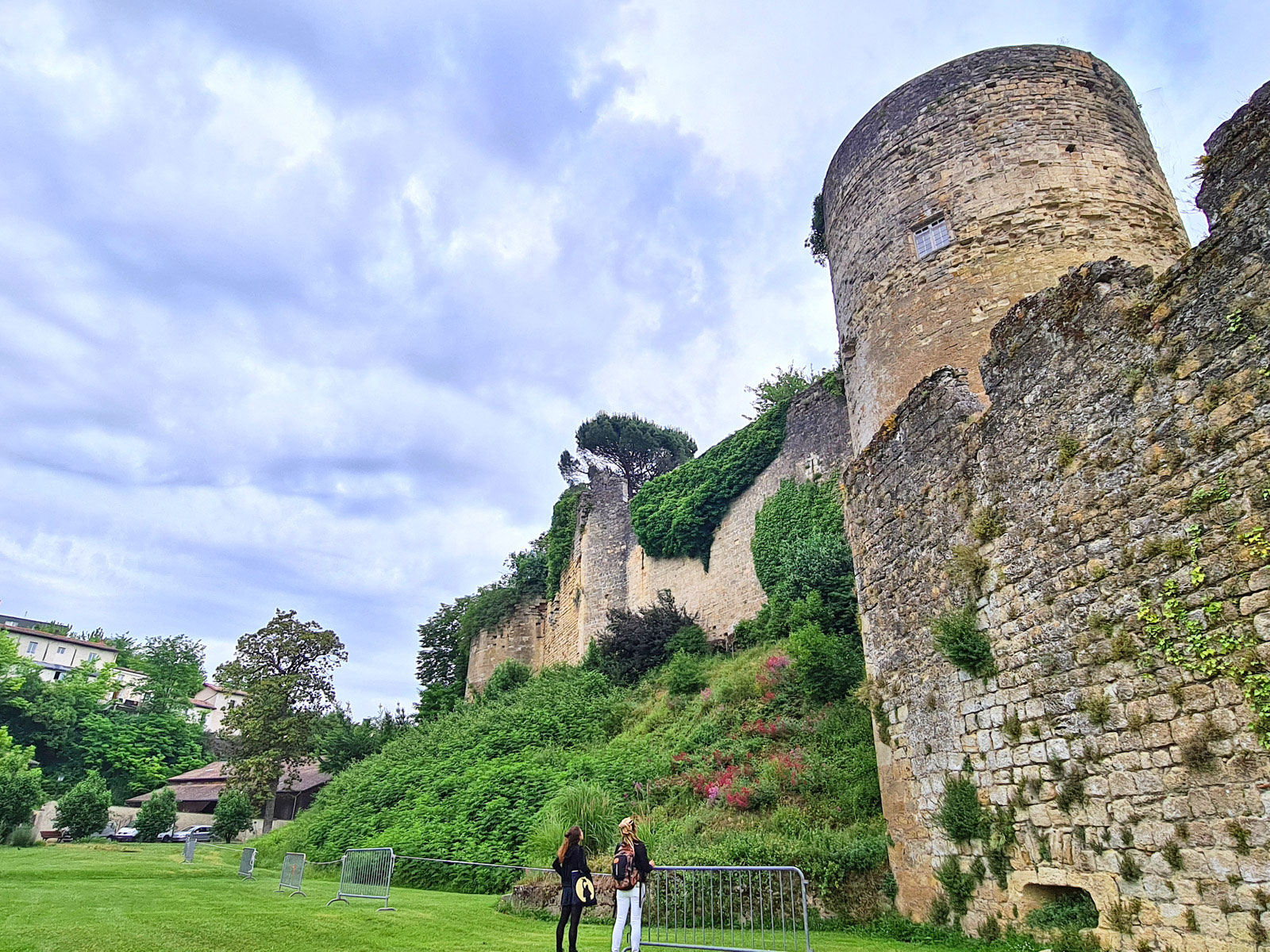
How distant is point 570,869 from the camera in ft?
22.7

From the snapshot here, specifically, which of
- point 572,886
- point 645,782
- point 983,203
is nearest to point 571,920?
point 572,886

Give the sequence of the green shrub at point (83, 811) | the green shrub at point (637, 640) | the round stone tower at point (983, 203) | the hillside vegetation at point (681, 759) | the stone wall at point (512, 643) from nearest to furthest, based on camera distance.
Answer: the hillside vegetation at point (681, 759), the round stone tower at point (983, 203), the green shrub at point (637, 640), the green shrub at point (83, 811), the stone wall at point (512, 643)

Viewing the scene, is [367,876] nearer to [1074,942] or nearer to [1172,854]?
[1074,942]

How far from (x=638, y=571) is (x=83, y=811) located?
22.2 m

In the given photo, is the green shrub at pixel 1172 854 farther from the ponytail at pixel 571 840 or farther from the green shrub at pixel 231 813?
the green shrub at pixel 231 813

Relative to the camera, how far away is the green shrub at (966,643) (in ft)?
20.0

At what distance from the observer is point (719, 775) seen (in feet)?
38.6

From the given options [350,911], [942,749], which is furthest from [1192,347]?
[350,911]

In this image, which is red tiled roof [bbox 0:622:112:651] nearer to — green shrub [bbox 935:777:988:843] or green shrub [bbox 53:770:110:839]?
green shrub [bbox 53:770:110:839]

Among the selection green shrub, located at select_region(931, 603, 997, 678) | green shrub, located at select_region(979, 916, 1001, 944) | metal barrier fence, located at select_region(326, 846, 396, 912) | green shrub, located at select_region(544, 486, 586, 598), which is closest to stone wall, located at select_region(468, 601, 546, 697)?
green shrub, located at select_region(544, 486, 586, 598)

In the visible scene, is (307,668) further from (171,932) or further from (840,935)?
(840,935)

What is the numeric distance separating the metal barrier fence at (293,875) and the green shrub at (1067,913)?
10240mm

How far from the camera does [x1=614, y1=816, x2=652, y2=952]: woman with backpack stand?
6.38 meters

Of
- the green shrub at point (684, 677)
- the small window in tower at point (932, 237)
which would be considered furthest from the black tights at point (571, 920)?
the green shrub at point (684, 677)
